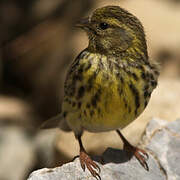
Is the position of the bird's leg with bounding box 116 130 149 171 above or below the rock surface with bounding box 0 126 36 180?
above

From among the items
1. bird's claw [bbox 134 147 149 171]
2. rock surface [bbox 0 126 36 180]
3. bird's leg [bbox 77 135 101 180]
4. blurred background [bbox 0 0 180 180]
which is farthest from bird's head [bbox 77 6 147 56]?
rock surface [bbox 0 126 36 180]

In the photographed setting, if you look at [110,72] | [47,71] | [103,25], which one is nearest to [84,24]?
[103,25]

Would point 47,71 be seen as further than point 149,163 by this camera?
Yes

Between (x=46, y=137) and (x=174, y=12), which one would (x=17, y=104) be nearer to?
(x=46, y=137)

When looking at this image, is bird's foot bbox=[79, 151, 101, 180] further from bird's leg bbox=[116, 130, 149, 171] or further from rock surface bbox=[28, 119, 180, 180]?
bird's leg bbox=[116, 130, 149, 171]

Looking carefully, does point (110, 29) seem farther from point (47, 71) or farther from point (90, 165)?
point (47, 71)

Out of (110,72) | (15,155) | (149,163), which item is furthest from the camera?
(15,155)

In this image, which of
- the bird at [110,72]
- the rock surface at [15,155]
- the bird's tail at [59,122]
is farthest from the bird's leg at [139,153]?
the rock surface at [15,155]
